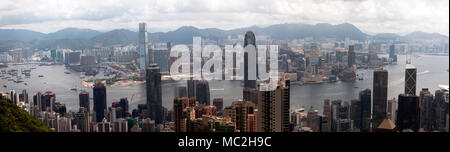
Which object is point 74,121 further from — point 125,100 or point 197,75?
point 197,75

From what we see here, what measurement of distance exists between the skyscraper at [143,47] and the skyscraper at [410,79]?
4.67 meters

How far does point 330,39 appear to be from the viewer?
7.20 metres

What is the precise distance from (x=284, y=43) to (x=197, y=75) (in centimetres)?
165

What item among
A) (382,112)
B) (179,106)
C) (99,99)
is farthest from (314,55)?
(99,99)

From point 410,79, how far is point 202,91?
382 cm

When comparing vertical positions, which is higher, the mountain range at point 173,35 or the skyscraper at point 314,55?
the mountain range at point 173,35

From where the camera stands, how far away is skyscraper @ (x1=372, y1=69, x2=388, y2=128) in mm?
6330

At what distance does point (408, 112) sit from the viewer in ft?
20.0

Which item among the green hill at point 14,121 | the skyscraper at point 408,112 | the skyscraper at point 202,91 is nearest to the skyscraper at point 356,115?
the skyscraper at point 408,112

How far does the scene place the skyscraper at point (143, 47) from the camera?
22.3 ft

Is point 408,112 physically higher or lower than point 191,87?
lower

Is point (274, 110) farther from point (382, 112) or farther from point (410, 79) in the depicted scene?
point (410, 79)

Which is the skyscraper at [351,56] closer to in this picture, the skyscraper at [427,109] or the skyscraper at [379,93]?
the skyscraper at [379,93]
